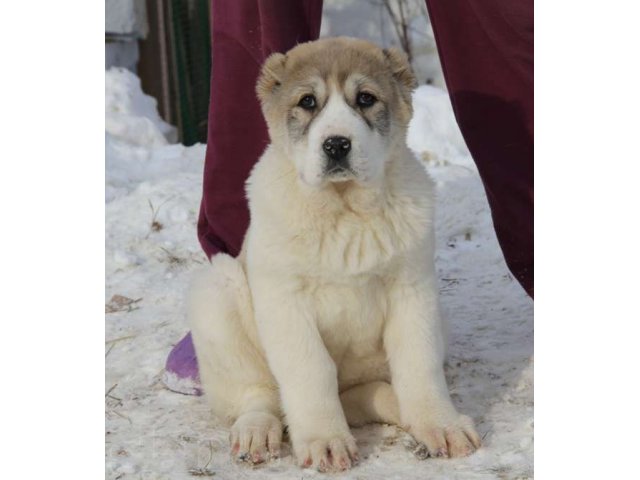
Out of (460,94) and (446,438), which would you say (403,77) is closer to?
(460,94)

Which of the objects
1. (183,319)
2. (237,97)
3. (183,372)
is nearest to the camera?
(183,372)

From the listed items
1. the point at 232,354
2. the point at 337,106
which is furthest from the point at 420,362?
the point at 337,106

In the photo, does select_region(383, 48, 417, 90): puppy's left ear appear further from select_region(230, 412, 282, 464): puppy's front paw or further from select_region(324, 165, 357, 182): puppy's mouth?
select_region(230, 412, 282, 464): puppy's front paw

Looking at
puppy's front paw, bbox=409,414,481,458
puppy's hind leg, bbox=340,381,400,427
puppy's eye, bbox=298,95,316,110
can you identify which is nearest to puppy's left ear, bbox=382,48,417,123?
puppy's eye, bbox=298,95,316,110

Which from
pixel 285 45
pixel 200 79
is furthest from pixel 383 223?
pixel 200 79

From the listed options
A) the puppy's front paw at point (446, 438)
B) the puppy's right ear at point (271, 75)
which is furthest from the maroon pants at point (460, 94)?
the puppy's front paw at point (446, 438)
